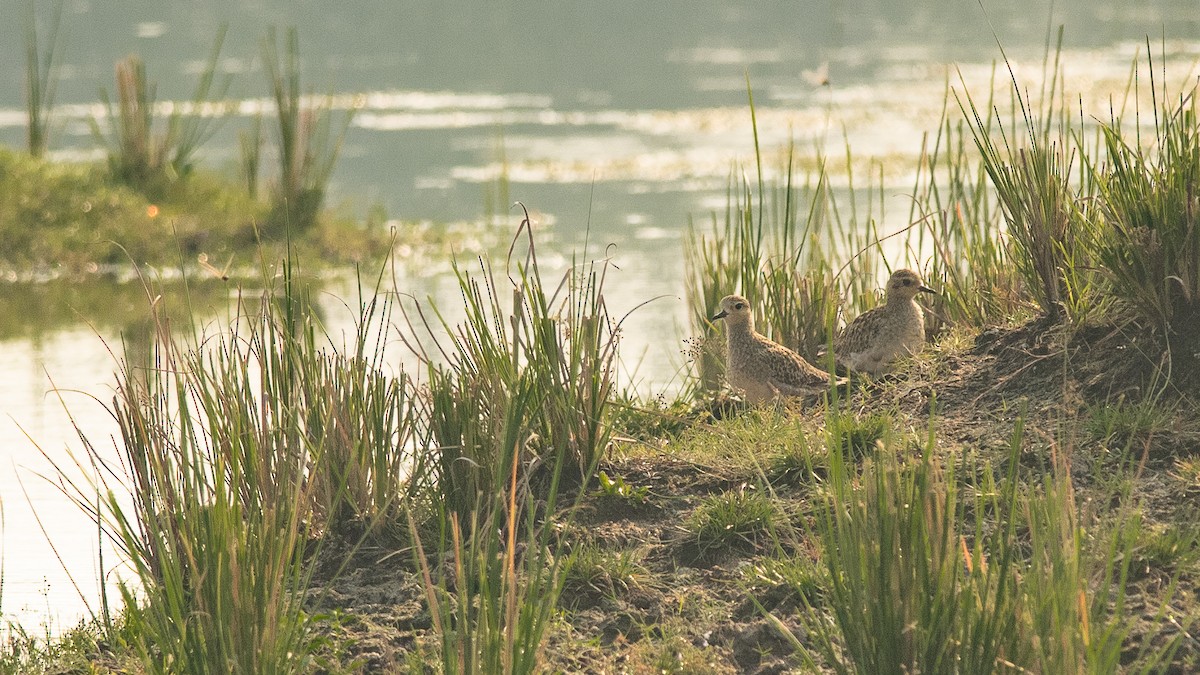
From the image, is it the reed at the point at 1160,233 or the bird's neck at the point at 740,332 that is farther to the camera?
the bird's neck at the point at 740,332

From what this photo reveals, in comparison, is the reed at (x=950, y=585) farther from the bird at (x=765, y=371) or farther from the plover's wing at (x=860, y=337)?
the plover's wing at (x=860, y=337)

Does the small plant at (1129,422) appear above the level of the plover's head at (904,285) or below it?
below

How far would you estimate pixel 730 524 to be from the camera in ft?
11.9

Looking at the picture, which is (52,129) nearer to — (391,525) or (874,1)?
(391,525)

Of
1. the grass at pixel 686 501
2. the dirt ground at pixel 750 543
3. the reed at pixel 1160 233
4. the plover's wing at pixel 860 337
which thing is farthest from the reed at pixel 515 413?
the reed at pixel 1160 233

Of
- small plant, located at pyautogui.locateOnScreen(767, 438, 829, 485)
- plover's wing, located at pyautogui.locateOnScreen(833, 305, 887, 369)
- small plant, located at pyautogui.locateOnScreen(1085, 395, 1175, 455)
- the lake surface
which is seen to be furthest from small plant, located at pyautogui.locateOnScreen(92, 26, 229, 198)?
small plant, located at pyautogui.locateOnScreen(1085, 395, 1175, 455)

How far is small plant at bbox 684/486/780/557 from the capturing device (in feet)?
11.8

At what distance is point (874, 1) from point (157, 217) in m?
19.0

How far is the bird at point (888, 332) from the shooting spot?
4887 millimetres

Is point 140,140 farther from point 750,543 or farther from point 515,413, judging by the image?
point 750,543

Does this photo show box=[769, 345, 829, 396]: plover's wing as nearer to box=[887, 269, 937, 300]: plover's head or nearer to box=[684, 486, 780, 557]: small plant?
box=[887, 269, 937, 300]: plover's head

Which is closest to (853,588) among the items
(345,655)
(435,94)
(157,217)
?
(345,655)

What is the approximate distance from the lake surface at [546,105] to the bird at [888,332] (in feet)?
1.83

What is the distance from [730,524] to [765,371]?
4.00 feet
